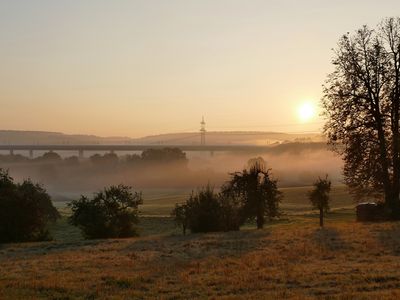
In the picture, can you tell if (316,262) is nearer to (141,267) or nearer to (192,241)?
(141,267)

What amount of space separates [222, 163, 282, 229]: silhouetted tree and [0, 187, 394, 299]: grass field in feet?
33.9

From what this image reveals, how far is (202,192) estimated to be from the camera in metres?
50.3

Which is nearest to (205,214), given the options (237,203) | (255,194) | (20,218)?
(237,203)

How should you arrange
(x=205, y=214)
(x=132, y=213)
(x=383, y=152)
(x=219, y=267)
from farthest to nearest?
(x=132, y=213)
(x=205, y=214)
(x=383, y=152)
(x=219, y=267)

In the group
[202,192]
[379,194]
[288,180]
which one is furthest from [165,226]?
[288,180]

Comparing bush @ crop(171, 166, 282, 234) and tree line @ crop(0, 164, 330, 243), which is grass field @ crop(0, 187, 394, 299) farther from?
tree line @ crop(0, 164, 330, 243)

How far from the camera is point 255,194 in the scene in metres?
47.8

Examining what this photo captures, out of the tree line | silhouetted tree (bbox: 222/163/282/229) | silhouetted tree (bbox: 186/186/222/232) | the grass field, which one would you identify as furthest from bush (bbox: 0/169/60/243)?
silhouetted tree (bbox: 222/163/282/229)

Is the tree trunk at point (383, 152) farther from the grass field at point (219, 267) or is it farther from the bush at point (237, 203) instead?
the bush at point (237, 203)

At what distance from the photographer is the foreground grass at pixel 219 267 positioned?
60.2 ft

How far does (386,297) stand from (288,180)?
169215 mm

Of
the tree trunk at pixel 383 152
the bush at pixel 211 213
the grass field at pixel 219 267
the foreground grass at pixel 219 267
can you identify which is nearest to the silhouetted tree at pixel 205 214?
the bush at pixel 211 213

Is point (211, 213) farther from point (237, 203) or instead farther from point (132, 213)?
point (132, 213)

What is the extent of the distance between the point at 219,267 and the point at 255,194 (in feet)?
80.5
